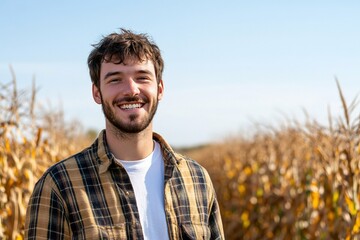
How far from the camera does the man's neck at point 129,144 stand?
2643mm

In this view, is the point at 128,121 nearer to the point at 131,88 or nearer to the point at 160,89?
the point at 131,88

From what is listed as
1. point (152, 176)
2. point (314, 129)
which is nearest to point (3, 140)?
point (314, 129)

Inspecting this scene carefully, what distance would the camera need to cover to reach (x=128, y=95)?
2.58 metres

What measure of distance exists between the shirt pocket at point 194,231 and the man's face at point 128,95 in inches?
18.4

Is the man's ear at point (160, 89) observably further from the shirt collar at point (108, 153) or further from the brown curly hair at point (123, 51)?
the shirt collar at point (108, 153)

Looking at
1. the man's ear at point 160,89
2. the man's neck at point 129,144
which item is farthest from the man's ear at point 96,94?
the man's ear at point 160,89

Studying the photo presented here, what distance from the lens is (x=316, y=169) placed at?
6641mm

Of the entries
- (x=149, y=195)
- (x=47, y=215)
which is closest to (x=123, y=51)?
(x=149, y=195)

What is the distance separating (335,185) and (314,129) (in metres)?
0.67

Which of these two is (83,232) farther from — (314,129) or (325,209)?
(325,209)

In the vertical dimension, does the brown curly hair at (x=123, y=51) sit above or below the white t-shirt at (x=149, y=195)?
above

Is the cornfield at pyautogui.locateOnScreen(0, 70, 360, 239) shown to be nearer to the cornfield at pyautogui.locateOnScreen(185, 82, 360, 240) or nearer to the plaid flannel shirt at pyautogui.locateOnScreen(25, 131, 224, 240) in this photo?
the cornfield at pyautogui.locateOnScreen(185, 82, 360, 240)

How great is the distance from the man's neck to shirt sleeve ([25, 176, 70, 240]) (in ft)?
1.01

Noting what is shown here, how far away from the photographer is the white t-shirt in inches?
103
